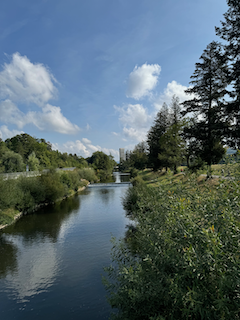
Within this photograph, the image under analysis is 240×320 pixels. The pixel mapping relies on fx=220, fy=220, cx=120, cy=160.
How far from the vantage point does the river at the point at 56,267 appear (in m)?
9.12

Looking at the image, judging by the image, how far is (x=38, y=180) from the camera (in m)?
31.1

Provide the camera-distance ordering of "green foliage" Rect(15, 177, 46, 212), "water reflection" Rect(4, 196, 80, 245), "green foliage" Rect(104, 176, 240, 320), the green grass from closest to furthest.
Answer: "green foliage" Rect(104, 176, 240, 320), "water reflection" Rect(4, 196, 80, 245), the green grass, "green foliage" Rect(15, 177, 46, 212)

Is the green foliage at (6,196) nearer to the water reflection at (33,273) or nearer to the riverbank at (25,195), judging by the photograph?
the riverbank at (25,195)

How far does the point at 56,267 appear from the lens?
12.5m

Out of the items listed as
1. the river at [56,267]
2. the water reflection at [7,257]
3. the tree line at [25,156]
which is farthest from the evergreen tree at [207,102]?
the tree line at [25,156]

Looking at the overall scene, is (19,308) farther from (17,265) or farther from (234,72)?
(234,72)

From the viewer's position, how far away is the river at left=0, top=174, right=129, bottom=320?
9.12m

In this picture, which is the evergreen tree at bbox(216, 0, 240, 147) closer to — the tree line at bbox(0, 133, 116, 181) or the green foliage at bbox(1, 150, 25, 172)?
the tree line at bbox(0, 133, 116, 181)

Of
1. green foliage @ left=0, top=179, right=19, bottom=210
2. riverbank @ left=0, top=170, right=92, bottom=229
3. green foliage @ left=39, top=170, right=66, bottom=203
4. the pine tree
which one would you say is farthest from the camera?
the pine tree

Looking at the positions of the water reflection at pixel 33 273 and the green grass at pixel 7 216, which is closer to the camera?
the water reflection at pixel 33 273

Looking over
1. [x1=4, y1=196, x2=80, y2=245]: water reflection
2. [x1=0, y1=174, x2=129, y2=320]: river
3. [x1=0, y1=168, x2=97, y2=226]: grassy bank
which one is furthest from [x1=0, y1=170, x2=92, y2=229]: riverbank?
[x1=0, y1=174, x2=129, y2=320]: river

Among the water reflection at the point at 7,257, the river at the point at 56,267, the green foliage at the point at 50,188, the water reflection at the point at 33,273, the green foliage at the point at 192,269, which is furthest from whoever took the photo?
the green foliage at the point at 50,188

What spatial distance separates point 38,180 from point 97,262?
69.4 ft

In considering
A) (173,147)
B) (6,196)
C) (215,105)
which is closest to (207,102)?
(215,105)
